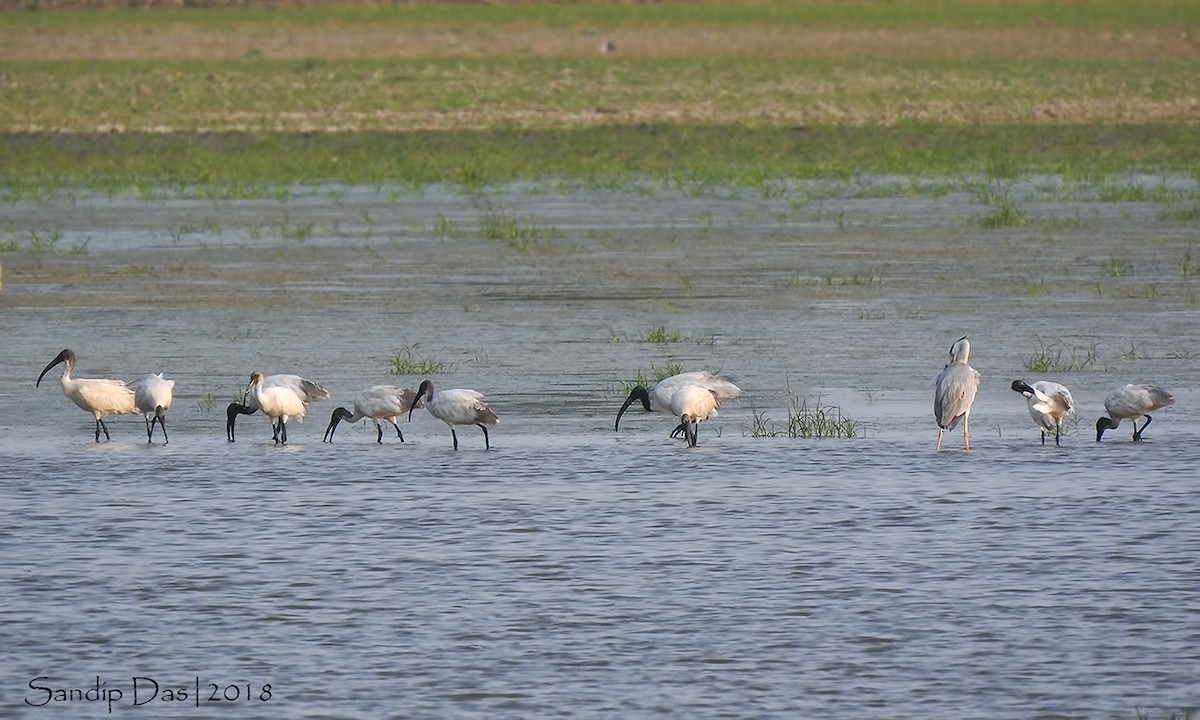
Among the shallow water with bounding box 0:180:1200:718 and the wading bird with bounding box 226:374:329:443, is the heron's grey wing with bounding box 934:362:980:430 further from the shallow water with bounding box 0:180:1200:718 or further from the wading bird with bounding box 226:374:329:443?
the wading bird with bounding box 226:374:329:443

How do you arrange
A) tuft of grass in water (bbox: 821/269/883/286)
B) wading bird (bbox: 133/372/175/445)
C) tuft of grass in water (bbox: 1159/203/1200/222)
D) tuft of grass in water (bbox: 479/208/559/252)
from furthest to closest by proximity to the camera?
tuft of grass in water (bbox: 1159/203/1200/222), tuft of grass in water (bbox: 479/208/559/252), tuft of grass in water (bbox: 821/269/883/286), wading bird (bbox: 133/372/175/445)

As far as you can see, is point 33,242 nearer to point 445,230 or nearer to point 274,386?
point 445,230

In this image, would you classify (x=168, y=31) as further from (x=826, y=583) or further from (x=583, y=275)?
(x=826, y=583)

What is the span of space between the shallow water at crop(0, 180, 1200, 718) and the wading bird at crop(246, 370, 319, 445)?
18cm

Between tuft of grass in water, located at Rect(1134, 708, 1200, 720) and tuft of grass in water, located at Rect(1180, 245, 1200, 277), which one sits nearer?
tuft of grass in water, located at Rect(1134, 708, 1200, 720)

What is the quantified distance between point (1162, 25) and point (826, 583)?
2942 inches

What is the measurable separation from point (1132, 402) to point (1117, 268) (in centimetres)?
888

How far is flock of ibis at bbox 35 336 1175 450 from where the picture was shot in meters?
12.3

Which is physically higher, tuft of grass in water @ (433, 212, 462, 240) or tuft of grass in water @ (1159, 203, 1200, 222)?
tuft of grass in water @ (1159, 203, 1200, 222)

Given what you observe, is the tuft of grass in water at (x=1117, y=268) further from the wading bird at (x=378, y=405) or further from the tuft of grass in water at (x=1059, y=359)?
the wading bird at (x=378, y=405)

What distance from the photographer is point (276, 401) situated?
12734 millimetres

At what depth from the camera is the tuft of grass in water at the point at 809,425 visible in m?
12.8

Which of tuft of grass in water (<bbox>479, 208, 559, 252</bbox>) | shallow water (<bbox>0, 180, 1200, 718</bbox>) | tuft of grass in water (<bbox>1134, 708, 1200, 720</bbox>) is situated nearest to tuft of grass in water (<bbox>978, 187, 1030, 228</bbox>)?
shallow water (<bbox>0, 180, 1200, 718</bbox>)

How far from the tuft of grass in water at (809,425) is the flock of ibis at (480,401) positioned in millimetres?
269
